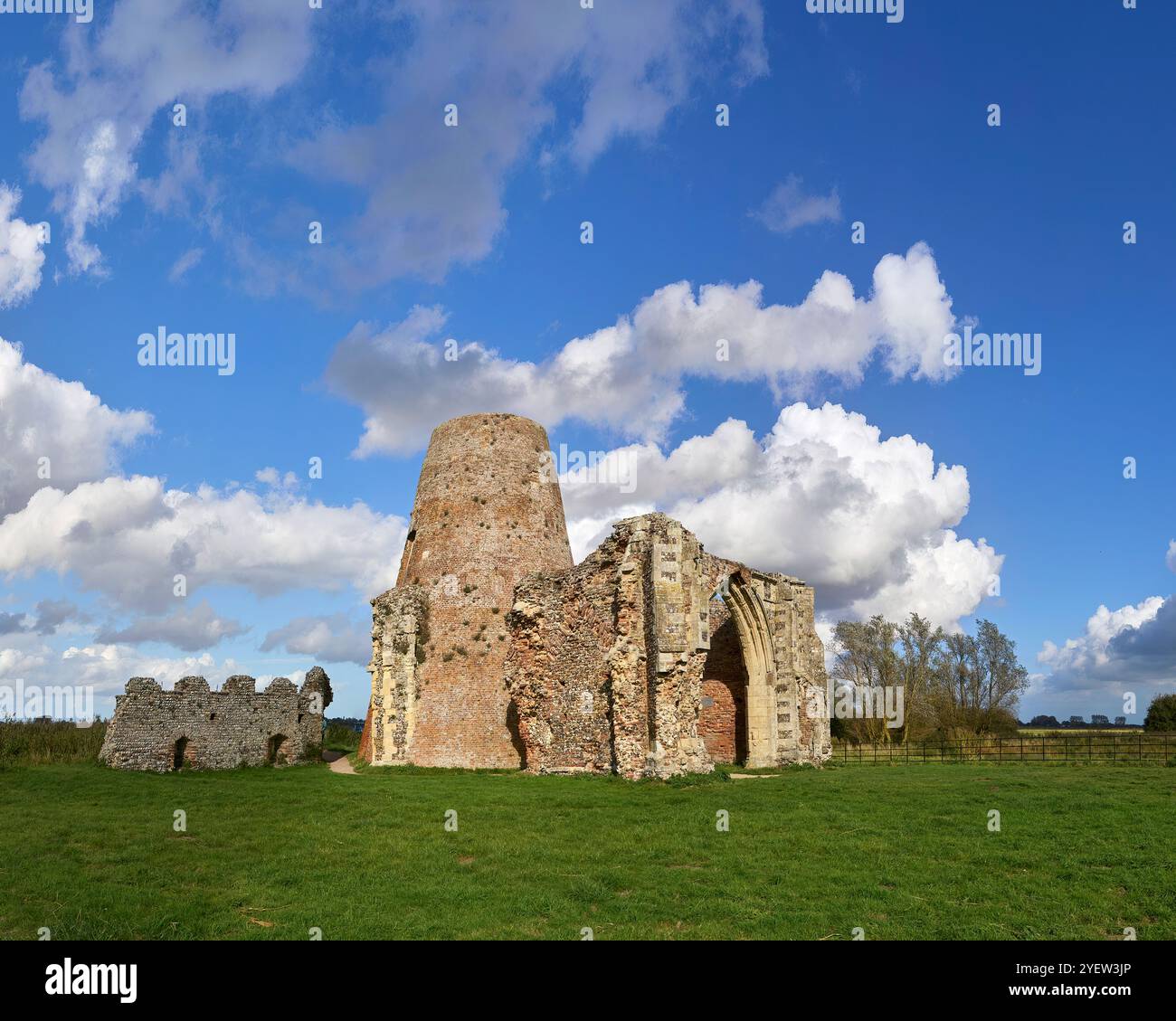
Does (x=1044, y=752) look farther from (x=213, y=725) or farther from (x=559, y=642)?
(x=213, y=725)

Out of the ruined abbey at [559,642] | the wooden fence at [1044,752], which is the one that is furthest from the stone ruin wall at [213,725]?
the wooden fence at [1044,752]

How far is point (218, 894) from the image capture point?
32.9 ft

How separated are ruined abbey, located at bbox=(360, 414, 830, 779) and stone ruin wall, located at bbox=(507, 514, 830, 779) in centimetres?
5

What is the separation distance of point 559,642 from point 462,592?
6102 millimetres

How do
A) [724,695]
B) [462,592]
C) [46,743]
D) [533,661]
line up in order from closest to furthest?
[533,661] < [46,743] < [724,695] < [462,592]

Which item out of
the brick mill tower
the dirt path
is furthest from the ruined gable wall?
the dirt path

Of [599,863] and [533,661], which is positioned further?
[533,661]

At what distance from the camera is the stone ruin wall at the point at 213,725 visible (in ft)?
81.0

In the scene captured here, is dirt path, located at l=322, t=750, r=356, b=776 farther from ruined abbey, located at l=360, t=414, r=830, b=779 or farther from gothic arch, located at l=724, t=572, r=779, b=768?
gothic arch, located at l=724, t=572, r=779, b=768

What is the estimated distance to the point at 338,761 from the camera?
33625 millimetres

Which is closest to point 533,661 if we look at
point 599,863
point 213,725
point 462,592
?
point 462,592

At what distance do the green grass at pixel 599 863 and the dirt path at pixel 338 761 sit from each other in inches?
425

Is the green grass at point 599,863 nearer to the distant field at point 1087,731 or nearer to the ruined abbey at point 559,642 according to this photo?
the ruined abbey at point 559,642
